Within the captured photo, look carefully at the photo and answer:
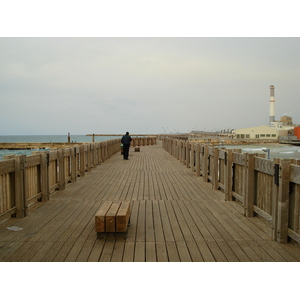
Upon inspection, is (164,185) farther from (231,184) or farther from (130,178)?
(231,184)

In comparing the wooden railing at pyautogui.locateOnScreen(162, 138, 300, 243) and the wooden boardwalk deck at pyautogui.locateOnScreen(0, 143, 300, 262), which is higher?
the wooden railing at pyautogui.locateOnScreen(162, 138, 300, 243)

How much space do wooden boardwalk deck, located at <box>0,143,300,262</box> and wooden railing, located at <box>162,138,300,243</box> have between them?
24 centimetres

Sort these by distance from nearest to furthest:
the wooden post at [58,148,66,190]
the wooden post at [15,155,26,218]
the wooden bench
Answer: the wooden bench < the wooden post at [15,155,26,218] < the wooden post at [58,148,66,190]

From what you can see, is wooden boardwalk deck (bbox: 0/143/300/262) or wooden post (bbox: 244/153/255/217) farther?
wooden post (bbox: 244/153/255/217)

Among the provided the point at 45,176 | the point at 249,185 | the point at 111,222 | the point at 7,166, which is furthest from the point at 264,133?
the point at 111,222

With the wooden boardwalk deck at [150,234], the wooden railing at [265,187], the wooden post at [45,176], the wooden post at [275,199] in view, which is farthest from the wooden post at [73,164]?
the wooden post at [275,199]

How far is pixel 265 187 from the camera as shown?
5.70m

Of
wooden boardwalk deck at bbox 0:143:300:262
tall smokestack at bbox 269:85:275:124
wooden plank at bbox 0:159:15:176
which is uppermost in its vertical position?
tall smokestack at bbox 269:85:275:124

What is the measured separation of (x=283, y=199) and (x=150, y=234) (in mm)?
2217

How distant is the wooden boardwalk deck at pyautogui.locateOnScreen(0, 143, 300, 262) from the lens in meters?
4.34

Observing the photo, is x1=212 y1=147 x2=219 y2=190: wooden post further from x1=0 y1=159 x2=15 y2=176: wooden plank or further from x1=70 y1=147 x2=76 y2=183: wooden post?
x1=0 y1=159 x2=15 y2=176: wooden plank

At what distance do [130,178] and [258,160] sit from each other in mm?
6472

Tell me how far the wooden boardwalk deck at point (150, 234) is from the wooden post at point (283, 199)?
23 centimetres

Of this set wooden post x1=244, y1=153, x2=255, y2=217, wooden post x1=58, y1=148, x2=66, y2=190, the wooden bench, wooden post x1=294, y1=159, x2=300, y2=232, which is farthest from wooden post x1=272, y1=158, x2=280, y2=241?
wooden post x1=58, y1=148, x2=66, y2=190
